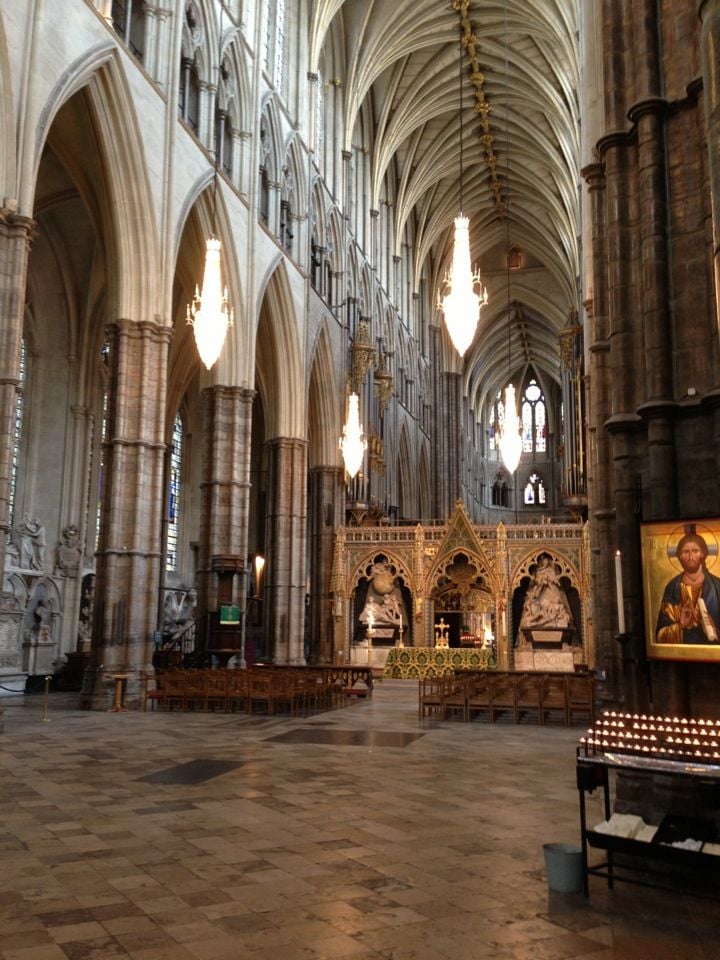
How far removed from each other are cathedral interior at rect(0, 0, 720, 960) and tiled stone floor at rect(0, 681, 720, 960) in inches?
21.4

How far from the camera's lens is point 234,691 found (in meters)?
16.1

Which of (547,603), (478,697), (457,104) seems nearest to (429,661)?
(547,603)

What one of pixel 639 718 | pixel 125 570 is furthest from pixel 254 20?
pixel 639 718

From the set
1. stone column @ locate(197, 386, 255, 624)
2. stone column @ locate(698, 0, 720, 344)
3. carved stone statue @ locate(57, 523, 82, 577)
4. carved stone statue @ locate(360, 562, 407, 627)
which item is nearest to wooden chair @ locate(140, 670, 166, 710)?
stone column @ locate(197, 386, 255, 624)

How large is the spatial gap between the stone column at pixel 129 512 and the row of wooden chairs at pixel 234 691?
2.47 feet

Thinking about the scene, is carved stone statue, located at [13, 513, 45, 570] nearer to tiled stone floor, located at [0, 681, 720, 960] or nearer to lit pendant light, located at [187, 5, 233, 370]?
lit pendant light, located at [187, 5, 233, 370]

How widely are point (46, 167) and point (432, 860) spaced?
68.6 ft

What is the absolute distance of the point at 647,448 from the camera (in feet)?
27.5

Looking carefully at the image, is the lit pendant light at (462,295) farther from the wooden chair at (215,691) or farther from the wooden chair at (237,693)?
the wooden chair at (215,691)

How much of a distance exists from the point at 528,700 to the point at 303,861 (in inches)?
396

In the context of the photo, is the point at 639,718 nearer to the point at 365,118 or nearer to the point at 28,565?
the point at 28,565

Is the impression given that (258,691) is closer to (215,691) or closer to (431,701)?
(215,691)

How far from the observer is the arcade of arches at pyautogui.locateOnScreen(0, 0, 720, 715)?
8227mm

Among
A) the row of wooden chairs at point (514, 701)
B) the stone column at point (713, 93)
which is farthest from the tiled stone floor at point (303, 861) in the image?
the stone column at point (713, 93)
